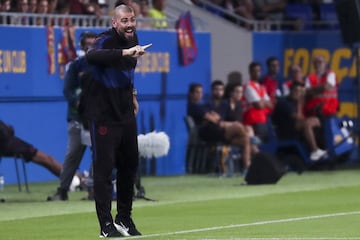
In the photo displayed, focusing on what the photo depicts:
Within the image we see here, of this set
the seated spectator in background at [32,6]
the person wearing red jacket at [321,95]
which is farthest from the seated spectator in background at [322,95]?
the seated spectator in background at [32,6]

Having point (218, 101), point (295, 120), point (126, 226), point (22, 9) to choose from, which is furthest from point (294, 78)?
point (126, 226)

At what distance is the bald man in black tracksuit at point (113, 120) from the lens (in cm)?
1251

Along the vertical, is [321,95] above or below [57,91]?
below

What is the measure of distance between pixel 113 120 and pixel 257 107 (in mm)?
11486

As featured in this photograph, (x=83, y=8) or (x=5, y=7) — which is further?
(x=83, y=8)

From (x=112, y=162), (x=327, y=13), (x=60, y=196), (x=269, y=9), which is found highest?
(x=269, y=9)

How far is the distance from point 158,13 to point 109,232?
40.2ft

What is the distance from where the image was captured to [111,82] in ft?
41.3

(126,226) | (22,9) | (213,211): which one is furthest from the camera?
(22,9)

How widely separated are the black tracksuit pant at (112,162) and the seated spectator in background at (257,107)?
11.2m

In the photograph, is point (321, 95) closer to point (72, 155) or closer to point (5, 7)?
point (5, 7)

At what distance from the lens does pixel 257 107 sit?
23875 millimetres

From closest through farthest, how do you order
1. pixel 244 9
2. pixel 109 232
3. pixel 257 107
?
1. pixel 109 232
2. pixel 257 107
3. pixel 244 9

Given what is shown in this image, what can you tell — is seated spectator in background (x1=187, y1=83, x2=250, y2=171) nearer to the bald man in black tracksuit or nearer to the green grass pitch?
the green grass pitch
